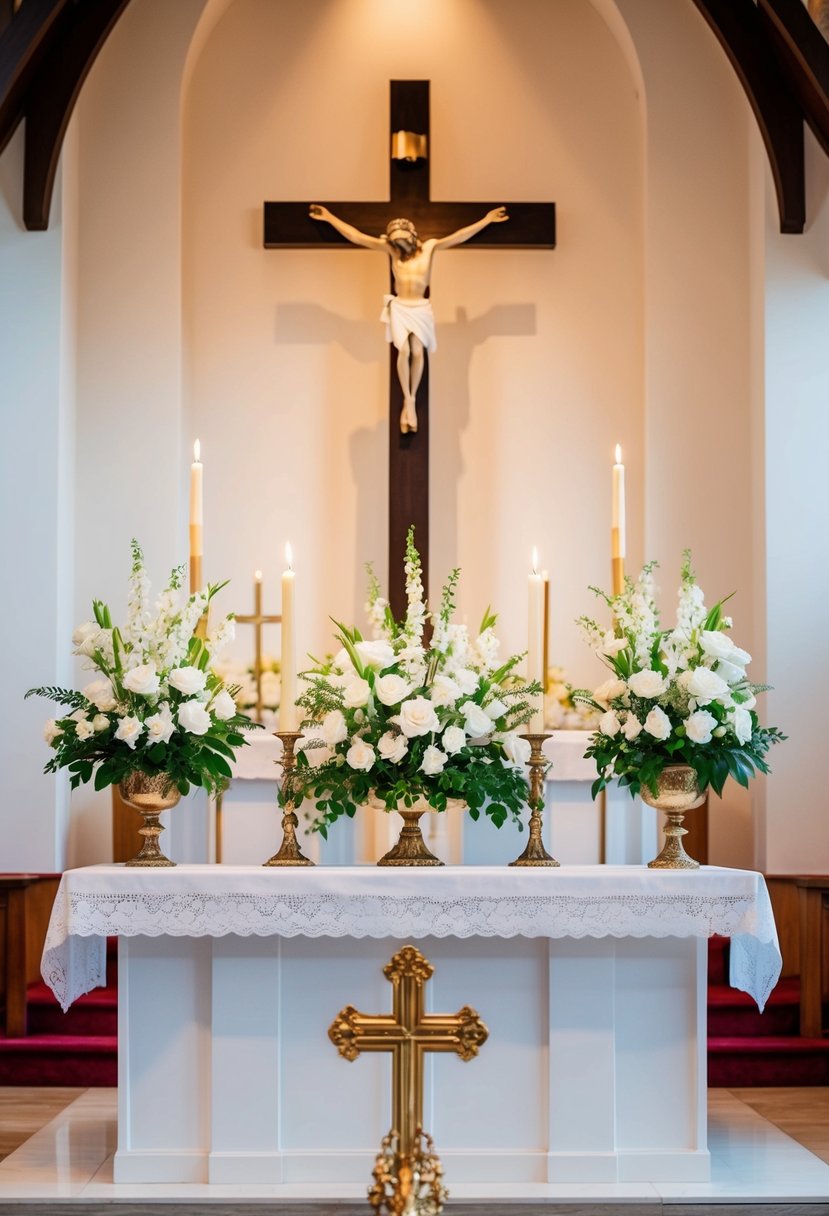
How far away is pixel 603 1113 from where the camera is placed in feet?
13.2

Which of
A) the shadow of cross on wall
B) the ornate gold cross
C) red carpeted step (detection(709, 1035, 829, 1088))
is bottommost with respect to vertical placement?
red carpeted step (detection(709, 1035, 829, 1088))

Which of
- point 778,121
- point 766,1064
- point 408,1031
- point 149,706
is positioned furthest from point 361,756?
point 778,121

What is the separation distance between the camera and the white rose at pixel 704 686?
4102 millimetres

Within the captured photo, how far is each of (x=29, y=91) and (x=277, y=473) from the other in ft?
7.16

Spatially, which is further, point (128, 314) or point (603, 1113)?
point (128, 314)

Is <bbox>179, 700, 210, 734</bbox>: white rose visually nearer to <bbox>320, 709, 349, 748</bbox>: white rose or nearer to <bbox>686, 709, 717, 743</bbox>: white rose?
<bbox>320, 709, 349, 748</bbox>: white rose

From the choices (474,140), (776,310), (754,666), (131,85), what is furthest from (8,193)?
(754,666)

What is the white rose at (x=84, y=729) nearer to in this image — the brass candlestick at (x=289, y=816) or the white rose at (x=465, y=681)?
the brass candlestick at (x=289, y=816)

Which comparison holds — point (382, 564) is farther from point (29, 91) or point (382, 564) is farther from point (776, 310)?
point (29, 91)

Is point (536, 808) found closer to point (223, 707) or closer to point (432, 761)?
point (432, 761)

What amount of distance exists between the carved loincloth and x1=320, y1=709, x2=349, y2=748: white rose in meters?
3.48

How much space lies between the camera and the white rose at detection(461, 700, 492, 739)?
4.19 metres

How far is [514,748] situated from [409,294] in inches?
142

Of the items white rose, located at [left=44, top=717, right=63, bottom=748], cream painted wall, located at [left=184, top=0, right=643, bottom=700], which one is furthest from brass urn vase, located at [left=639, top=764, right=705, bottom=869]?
cream painted wall, located at [left=184, top=0, right=643, bottom=700]
